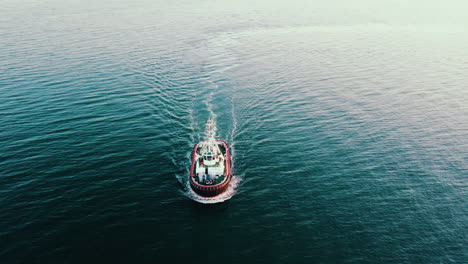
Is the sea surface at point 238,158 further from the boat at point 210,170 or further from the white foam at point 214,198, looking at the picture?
the boat at point 210,170

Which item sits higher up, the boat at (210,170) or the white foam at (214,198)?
the boat at (210,170)

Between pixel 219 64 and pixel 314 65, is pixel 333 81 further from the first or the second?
pixel 219 64

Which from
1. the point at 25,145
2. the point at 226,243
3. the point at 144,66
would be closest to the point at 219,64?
the point at 144,66

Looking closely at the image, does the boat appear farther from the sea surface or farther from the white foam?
the sea surface

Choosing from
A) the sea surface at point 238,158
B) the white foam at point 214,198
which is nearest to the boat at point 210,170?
the white foam at point 214,198

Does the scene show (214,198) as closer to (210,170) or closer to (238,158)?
(210,170)

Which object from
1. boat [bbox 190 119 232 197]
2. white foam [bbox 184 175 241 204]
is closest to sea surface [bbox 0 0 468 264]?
white foam [bbox 184 175 241 204]
